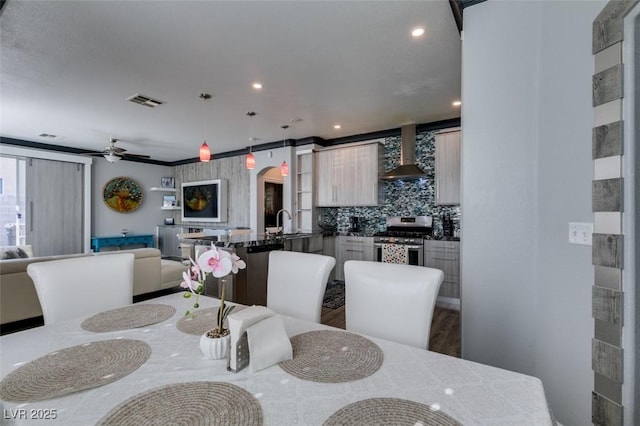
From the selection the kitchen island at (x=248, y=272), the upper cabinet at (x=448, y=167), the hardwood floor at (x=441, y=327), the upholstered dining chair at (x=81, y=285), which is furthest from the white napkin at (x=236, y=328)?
the upper cabinet at (x=448, y=167)

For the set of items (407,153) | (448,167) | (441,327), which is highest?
(407,153)

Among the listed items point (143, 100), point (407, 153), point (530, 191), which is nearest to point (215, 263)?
point (530, 191)

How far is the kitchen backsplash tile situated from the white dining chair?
10.5 feet

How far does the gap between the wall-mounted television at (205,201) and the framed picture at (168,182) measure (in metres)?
0.62

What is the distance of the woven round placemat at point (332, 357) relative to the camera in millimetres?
892

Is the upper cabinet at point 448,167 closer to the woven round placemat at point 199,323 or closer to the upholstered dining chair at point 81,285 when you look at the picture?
the woven round placemat at point 199,323

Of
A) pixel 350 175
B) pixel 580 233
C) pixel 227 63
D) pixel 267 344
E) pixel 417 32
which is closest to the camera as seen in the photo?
pixel 267 344

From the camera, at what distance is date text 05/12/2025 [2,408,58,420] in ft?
2.28

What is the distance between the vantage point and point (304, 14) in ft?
6.45

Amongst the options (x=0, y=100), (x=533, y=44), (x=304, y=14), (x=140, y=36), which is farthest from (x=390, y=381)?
(x=0, y=100)

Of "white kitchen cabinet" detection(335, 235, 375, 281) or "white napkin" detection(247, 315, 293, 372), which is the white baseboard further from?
"white napkin" detection(247, 315, 293, 372)

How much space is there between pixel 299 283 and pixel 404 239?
9.35 feet

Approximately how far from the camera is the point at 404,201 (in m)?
4.73

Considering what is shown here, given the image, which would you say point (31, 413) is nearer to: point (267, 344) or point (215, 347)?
point (215, 347)
